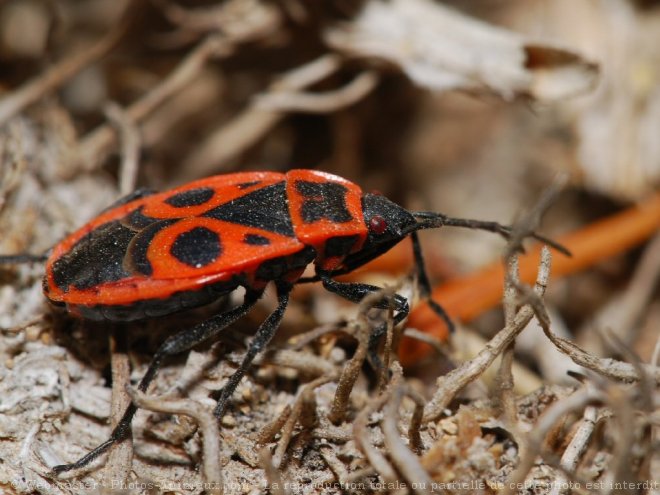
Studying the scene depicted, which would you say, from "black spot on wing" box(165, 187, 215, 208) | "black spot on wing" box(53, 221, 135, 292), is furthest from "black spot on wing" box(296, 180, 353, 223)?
"black spot on wing" box(53, 221, 135, 292)

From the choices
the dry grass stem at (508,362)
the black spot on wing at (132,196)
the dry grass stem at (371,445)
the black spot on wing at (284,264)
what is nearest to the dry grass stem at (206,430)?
the dry grass stem at (371,445)

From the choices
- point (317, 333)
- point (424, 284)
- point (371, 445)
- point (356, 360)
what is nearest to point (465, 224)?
point (424, 284)

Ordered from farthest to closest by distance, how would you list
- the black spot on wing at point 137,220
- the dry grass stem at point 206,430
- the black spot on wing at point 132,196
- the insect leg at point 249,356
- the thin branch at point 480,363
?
1. the black spot on wing at point 132,196
2. the black spot on wing at point 137,220
3. the insect leg at point 249,356
4. the thin branch at point 480,363
5. the dry grass stem at point 206,430

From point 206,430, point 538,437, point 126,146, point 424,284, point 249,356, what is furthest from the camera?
point 126,146

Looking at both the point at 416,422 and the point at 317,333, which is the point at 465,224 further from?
the point at 416,422

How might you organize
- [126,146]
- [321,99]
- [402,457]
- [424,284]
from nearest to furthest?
[402,457], [424,284], [126,146], [321,99]

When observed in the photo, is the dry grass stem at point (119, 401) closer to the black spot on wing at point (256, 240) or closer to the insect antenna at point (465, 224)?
the black spot on wing at point (256, 240)

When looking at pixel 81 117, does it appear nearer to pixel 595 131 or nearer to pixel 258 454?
pixel 258 454
